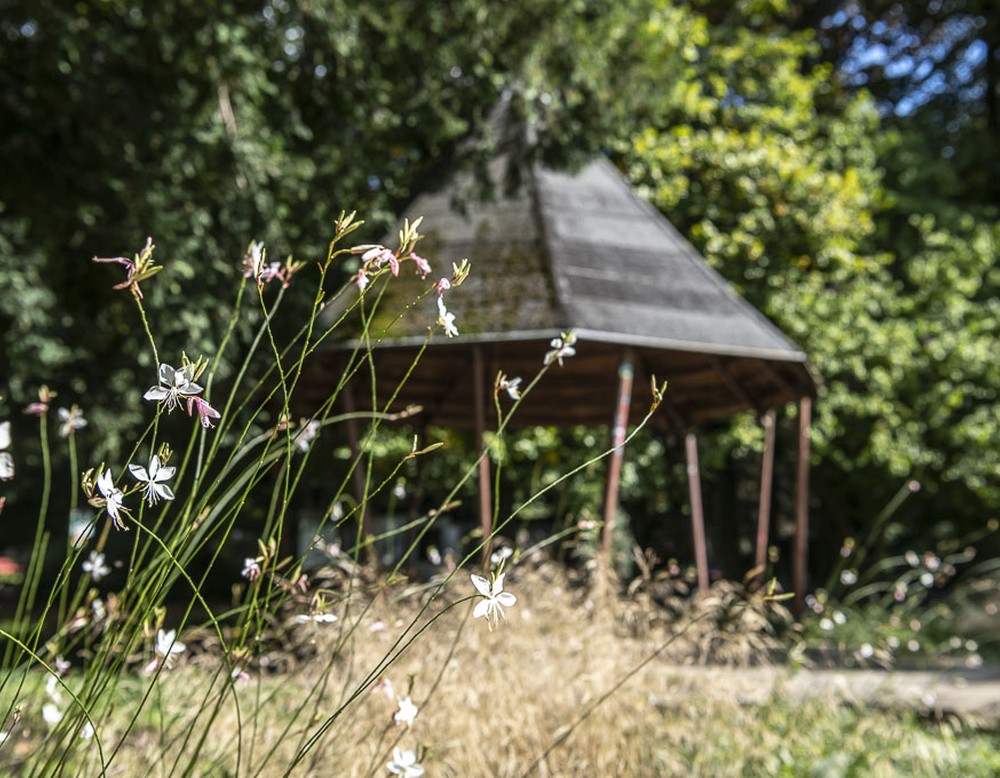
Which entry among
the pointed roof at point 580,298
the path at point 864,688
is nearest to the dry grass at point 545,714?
the path at point 864,688

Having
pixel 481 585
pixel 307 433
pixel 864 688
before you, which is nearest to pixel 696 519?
pixel 864 688

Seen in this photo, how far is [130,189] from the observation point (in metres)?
6.18

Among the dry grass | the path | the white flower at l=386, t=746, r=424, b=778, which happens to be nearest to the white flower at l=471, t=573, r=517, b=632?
the white flower at l=386, t=746, r=424, b=778

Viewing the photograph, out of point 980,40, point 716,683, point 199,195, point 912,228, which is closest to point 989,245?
point 912,228

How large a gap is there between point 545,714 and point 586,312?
250cm

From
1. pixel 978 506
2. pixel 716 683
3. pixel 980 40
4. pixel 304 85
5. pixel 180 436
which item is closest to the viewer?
A: pixel 716 683

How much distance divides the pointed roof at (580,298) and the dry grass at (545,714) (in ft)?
4.77

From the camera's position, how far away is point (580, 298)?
5.20 meters

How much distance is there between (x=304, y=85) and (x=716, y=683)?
539 cm

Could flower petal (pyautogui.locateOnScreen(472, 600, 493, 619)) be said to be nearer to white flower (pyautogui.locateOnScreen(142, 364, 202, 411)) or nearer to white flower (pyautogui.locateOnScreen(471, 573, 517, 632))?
white flower (pyautogui.locateOnScreen(471, 573, 517, 632))

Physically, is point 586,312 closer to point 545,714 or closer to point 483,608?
point 545,714

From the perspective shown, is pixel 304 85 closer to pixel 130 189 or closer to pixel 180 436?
pixel 130 189

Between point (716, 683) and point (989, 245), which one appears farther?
point (989, 245)

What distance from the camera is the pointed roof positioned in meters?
5.13
